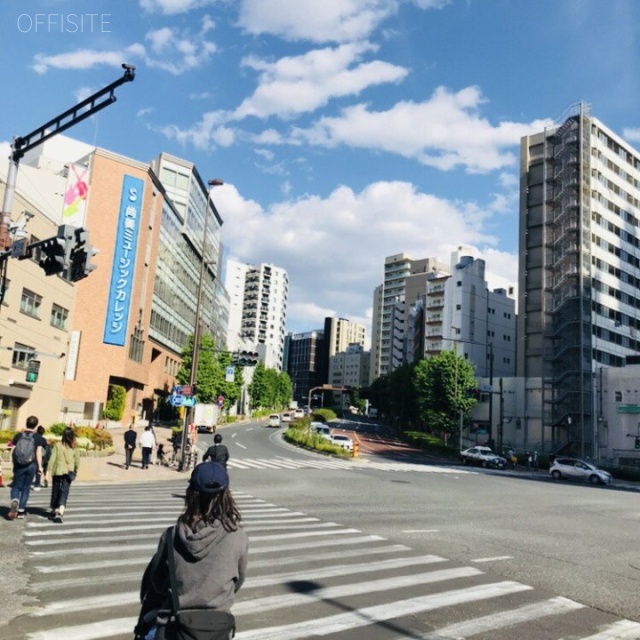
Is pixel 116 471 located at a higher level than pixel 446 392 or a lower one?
lower

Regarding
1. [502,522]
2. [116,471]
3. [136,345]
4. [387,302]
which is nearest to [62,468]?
[502,522]

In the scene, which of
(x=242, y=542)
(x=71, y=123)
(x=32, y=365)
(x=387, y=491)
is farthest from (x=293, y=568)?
(x=32, y=365)

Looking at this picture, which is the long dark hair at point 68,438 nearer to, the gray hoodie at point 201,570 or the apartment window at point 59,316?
the gray hoodie at point 201,570

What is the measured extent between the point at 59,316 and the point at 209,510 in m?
41.2

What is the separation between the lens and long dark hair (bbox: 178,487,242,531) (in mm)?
3395

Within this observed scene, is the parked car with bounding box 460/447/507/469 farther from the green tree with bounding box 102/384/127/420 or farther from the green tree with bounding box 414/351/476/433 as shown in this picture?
the green tree with bounding box 102/384/127/420

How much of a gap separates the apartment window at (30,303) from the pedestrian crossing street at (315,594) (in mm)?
27398

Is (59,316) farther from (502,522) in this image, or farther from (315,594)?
(315,594)

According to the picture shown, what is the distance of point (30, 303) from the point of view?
36.7m

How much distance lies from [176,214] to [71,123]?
195 feet

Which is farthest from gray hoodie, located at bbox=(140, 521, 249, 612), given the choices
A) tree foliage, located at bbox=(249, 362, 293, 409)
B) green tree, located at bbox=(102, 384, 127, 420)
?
tree foliage, located at bbox=(249, 362, 293, 409)

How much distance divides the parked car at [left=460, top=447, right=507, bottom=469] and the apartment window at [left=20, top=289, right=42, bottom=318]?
3289cm

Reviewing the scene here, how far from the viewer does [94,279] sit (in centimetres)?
5262

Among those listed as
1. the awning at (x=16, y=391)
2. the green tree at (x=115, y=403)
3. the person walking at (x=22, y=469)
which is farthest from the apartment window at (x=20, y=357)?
the person walking at (x=22, y=469)
